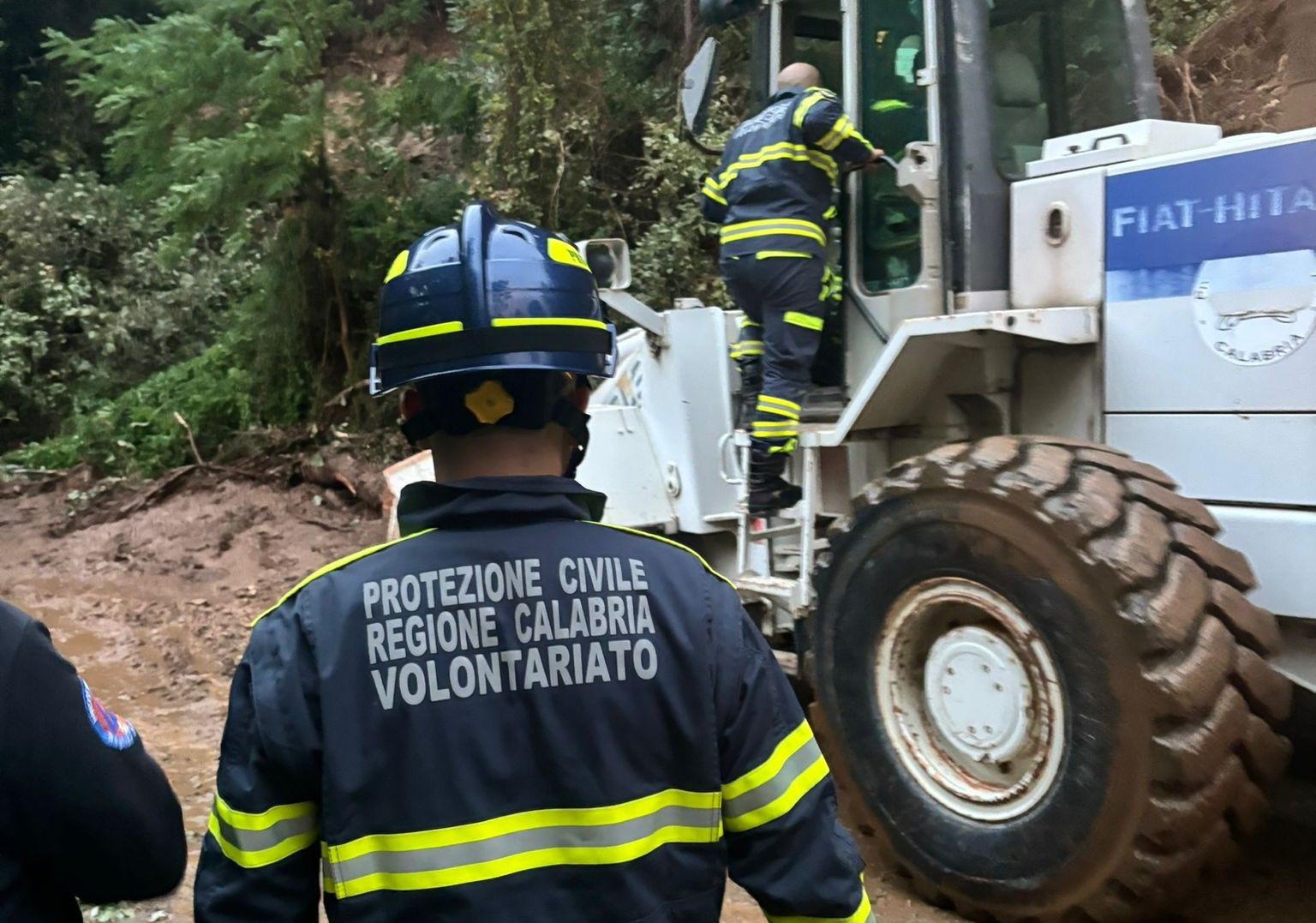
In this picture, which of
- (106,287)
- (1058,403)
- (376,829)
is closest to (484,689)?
(376,829)

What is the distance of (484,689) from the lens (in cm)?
140

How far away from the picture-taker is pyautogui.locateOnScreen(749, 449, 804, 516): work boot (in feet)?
14.3

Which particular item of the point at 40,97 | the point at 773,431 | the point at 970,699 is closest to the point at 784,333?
the point at 773,431

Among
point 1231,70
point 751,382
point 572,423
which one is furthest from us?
point 1231,70

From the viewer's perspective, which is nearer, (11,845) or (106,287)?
(11,845)

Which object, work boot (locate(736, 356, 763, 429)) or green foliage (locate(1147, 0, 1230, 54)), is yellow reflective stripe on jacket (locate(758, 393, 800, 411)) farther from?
green foliage (locate(1147, 0, 1230, 54))

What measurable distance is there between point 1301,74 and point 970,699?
3.53 meters

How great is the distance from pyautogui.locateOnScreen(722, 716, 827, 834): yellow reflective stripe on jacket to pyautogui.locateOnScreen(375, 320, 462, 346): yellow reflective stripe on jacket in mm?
667

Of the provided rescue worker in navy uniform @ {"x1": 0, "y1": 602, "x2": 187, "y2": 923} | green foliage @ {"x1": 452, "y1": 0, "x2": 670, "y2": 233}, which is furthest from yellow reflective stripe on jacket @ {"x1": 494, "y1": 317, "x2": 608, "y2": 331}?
green foliage @ {"x1": 452, "y1": 0, "x2": 670, "y2": 233}

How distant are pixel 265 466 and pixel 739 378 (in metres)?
6.70

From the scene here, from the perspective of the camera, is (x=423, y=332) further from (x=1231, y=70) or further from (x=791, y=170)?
(x=1231, y=70)

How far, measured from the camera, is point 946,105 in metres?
3.93

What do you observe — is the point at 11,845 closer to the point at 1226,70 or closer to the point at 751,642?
the point at 751,642

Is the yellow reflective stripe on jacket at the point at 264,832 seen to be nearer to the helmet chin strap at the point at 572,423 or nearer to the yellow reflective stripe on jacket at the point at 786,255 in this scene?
the helmet chin strap at the point at 572,423
